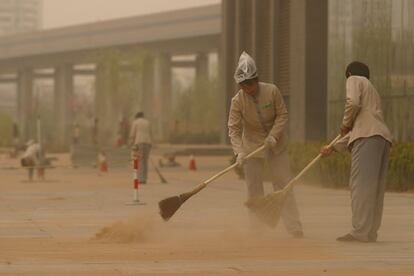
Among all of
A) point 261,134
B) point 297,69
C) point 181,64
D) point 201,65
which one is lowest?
point 261,134

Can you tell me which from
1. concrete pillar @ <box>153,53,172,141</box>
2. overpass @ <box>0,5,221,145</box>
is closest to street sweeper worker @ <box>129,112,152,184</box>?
overpass @ <box>0,5,221,145</box>

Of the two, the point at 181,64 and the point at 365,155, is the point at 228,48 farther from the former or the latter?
the point at 181,64

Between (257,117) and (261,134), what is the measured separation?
0.73 ft

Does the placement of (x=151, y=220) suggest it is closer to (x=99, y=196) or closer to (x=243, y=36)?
(x=99, y=196)

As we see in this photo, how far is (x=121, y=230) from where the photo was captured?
1512cm

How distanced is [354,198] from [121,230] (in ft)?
8.79

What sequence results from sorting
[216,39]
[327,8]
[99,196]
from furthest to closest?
[216,39] → [327,8] → [99,196]

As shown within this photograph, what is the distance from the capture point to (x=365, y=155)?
14.5m

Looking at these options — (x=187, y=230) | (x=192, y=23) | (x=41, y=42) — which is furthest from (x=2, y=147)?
(x=187, y=230)

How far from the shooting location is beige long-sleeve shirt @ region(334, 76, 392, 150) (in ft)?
47.8

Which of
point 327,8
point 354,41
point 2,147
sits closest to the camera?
point 354,41

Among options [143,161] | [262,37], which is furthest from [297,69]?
[262,37]

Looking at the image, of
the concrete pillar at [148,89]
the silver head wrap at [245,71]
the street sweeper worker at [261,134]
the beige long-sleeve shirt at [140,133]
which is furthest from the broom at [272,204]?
the concrete pillar at [148,89]

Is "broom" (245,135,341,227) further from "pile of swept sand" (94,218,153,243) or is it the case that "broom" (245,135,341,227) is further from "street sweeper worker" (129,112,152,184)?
"street sweeper worker" (129,112,152,184)
